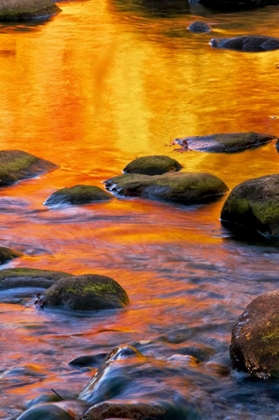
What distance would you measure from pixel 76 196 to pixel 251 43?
1066 cm

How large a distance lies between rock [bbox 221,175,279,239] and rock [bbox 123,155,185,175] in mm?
1694

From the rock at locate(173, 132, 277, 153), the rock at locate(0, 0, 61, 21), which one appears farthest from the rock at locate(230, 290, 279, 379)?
the rock at locate(0, 0, 61, 21)

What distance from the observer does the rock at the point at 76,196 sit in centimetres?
984

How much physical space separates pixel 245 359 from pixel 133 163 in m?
5.38

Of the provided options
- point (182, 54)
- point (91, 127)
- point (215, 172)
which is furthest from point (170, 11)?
point (215, 172)

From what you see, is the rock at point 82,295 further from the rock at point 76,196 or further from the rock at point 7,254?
the rock at point 76,196

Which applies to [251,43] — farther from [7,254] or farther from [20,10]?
[7,254]

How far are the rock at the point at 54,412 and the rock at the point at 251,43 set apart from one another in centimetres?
1503

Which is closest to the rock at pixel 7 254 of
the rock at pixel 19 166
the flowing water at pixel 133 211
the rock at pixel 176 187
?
the flowing water at pixel 133 211

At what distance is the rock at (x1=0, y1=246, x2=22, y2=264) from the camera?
8036mm

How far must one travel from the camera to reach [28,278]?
23.8 feet

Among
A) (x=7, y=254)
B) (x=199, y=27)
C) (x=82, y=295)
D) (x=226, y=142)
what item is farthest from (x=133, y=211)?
(x=199, y=27)

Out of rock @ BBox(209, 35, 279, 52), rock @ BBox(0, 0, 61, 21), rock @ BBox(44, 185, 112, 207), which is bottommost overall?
rock @ BBox(44, 185, 112, 207)

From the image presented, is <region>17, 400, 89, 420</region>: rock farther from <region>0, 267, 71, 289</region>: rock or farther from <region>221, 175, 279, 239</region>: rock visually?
<region>221, 175, 279, 239</region>: rock
